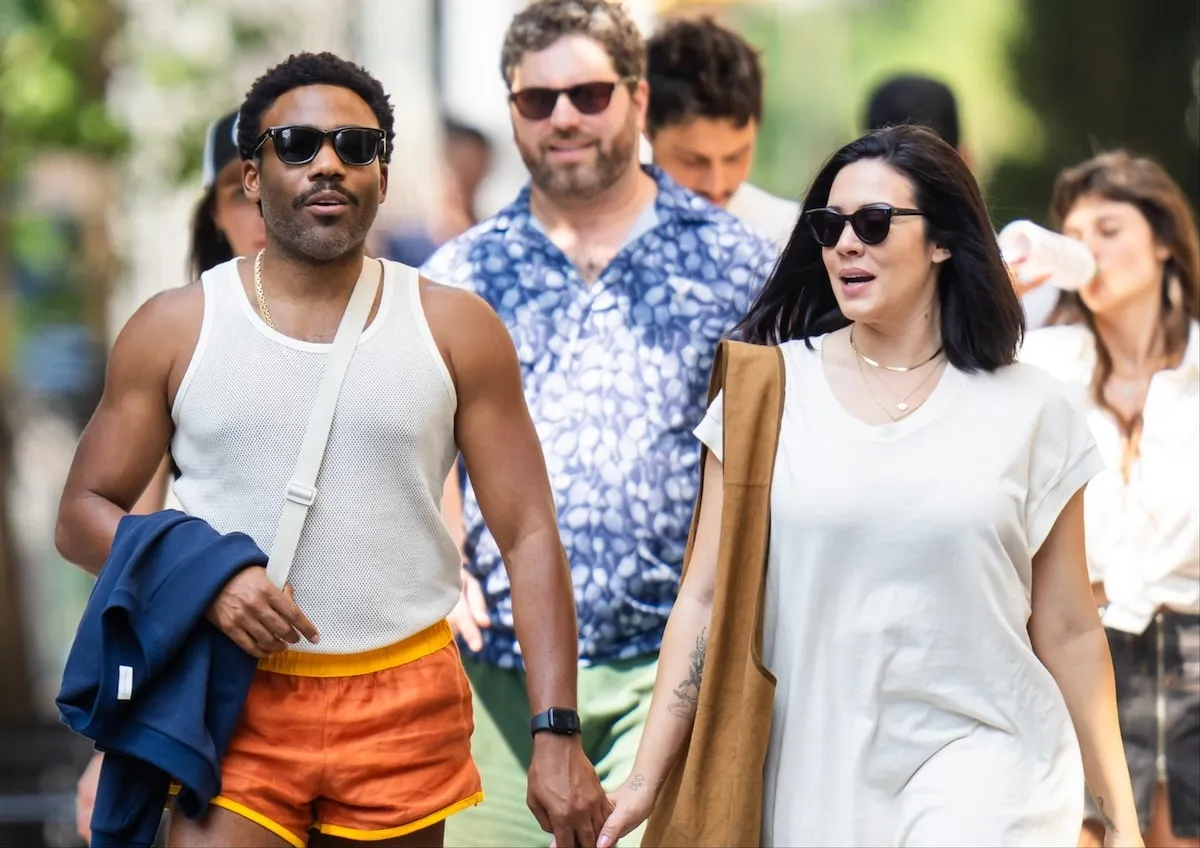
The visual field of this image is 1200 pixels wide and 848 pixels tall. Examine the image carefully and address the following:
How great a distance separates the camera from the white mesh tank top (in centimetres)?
407

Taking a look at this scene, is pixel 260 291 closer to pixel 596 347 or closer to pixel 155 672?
pixel 155 672

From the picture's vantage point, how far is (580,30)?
568 cm

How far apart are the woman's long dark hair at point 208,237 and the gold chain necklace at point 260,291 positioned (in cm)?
157

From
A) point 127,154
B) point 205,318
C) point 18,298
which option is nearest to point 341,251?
point 205,318

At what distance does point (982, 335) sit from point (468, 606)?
1861mm

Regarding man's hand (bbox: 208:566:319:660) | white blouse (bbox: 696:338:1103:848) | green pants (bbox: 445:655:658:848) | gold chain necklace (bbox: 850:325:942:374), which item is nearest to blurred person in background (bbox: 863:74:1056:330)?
green pants (bbox: 445:655:658:848)

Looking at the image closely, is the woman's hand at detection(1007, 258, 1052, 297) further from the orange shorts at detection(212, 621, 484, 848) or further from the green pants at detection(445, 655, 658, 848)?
the orange shorts at detection(212, 621, 484, 848)

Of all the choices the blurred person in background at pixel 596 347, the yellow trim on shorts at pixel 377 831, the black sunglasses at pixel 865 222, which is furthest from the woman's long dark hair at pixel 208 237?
the black sunglasses at pixel 865 222

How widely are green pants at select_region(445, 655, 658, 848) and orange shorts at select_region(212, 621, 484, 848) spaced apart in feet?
3.53

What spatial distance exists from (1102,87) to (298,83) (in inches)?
287

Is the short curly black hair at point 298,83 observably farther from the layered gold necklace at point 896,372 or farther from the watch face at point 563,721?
the watch face at point 563,721

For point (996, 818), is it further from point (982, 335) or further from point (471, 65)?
point (471, 65)

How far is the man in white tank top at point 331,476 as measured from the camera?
4.07m

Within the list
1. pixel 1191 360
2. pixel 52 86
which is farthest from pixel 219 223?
pixel 52 86
